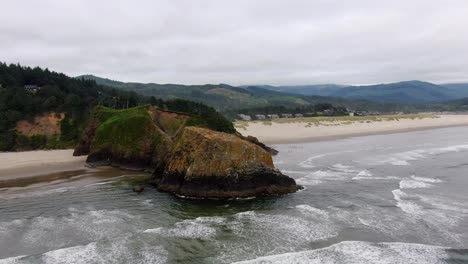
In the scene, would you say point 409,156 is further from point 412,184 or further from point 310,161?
Answer: point 412,184

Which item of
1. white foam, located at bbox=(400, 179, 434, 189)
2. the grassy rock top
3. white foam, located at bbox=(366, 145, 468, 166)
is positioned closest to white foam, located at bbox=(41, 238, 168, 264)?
the grassy rock top

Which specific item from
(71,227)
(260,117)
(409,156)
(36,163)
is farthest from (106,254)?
(260,117)

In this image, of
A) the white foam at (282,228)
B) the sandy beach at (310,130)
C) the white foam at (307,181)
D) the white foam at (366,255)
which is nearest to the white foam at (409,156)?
the white foam at (307,181)

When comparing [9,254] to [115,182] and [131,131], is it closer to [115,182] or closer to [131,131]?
[115,182]

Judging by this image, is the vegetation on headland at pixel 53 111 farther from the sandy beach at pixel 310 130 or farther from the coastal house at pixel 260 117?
the coastal house at pixel 260 117

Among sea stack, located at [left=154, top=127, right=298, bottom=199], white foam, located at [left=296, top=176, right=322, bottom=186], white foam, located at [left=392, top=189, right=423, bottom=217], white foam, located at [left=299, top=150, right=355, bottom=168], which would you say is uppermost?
sea stack, located at [left=154, top=127, right=298, bottom=199]

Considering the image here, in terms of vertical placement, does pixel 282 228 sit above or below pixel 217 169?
below

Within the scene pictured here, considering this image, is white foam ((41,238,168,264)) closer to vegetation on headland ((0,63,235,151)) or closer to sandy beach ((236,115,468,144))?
vegetation on headland ((0,63,235,151))
